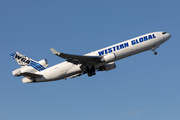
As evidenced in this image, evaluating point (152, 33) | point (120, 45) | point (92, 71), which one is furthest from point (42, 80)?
point (152, 33)

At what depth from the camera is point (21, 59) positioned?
2255 inches

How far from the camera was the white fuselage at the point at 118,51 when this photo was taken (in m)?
51.0

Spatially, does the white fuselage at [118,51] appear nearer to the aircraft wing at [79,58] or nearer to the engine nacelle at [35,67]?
the aircraft wing at [79,58]

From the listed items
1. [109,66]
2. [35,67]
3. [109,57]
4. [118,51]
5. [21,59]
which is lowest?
[109,57]

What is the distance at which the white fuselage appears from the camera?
51.0 metres

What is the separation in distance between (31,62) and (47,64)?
3867 mm

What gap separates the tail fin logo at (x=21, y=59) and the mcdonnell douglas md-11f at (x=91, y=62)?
1.61 metres

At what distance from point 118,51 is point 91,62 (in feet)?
18.5

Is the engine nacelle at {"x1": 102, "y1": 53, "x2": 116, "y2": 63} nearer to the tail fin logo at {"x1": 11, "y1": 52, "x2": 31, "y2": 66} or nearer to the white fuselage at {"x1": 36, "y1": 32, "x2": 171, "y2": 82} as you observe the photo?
the white fuselage at {"x1": 36, "y1": 32, "x2": 171, "y2": 82}

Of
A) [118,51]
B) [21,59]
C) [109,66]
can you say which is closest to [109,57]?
[118,51]

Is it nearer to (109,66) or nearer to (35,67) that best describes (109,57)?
(109,66)

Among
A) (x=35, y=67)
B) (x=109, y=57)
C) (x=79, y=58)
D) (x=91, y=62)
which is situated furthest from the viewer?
(x=35, y=67)

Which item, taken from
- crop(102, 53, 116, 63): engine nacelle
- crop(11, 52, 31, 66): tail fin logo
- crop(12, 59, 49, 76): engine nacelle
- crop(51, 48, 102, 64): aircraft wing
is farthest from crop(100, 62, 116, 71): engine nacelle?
crop(11, 52, 31, 66): tail fin logo

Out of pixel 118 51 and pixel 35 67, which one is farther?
pixel 35 67
